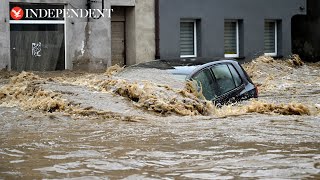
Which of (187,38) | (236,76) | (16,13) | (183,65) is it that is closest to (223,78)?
(236,76)

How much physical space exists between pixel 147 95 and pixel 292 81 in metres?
11.7

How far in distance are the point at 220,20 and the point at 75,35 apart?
6163 mm

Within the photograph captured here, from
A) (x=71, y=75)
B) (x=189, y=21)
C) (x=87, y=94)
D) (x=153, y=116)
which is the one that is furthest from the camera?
(x=189, y=21)

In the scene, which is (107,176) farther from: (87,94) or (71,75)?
(71,75)

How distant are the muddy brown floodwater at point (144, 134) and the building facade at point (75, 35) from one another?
276 inches

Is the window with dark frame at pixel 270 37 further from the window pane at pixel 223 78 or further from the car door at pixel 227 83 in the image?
the window pane at pixel 223 78

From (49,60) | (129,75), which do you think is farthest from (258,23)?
(129,75)

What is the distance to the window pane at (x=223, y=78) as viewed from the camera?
11.3 metres

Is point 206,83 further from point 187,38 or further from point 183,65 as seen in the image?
point 187,38

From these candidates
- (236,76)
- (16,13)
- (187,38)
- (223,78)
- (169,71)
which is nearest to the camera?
(223,78)

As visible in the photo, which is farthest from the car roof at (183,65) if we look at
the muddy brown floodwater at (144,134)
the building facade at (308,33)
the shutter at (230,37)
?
the building facade at (308,33)

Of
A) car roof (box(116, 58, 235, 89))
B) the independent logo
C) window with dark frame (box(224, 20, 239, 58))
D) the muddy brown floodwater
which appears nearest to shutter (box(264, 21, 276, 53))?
window with dark frame (box(224, 20, 239, 58))

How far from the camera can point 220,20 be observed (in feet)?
87.2

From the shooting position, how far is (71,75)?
70.8 ft
